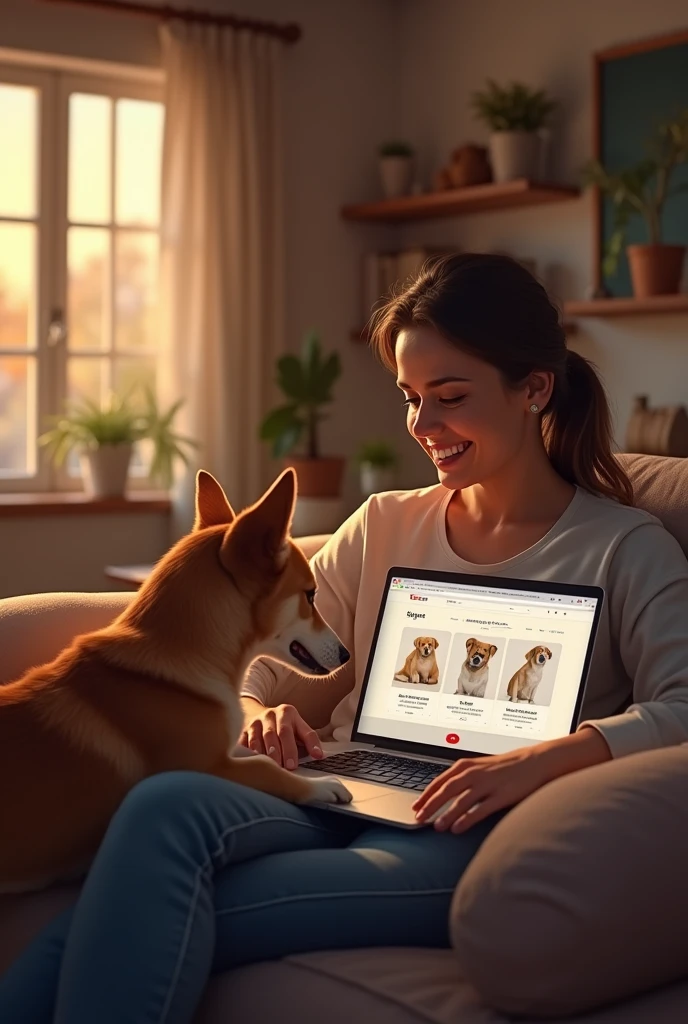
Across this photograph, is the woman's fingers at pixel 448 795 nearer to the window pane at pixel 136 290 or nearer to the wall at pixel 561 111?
the wall at pixel 561 111

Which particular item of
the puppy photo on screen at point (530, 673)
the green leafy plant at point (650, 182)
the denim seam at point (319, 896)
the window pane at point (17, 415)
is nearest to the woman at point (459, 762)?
the denim seam at point (319, 896)

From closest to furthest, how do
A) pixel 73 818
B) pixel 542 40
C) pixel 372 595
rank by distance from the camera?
pixel 73 818 < pixel 372 595 < pixel 542 40

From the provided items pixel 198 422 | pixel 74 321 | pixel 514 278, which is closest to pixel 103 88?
pixel 74 321

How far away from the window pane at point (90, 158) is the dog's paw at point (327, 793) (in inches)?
130

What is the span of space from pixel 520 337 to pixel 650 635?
466mm

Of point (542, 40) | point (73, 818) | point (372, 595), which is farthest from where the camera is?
point (542, 40)

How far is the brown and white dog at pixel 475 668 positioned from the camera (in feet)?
5.44

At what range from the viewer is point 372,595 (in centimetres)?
189

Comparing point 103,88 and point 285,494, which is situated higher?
point 103,88

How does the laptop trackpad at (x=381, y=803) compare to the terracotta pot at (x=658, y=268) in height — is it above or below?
below

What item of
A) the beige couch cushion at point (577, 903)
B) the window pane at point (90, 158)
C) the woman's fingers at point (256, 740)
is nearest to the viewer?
the beige couch cushion at point (577, 903)

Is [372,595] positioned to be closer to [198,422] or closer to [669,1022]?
[669,1022]

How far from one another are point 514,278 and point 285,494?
587 mm

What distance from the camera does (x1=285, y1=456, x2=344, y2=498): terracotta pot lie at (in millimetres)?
4238
